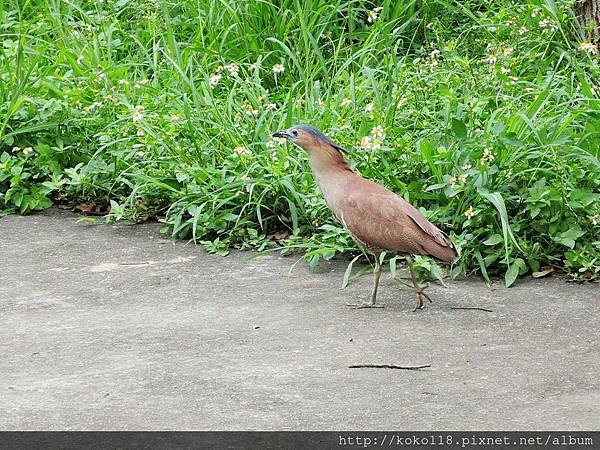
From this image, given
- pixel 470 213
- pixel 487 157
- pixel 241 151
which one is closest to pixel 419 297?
pixel 470 213

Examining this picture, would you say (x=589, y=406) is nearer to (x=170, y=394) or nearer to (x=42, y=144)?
(x=170, y=394)

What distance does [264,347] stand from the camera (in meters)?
4.89

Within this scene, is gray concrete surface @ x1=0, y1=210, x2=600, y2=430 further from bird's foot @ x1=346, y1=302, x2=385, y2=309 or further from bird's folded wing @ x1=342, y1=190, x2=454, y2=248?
bird's folded wing @ x1=342, y1=190, x2=454, y2=248

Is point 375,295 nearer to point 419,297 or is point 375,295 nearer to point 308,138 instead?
point 419,297

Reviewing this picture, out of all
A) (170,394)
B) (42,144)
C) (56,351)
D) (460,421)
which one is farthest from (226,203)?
(460,421)

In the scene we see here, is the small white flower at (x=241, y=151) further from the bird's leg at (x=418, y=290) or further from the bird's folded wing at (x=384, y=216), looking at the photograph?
the bird's leg at (x=418, y=290)

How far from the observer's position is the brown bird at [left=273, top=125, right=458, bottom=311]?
17.5ft

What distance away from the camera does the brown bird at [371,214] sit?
5.32 meters

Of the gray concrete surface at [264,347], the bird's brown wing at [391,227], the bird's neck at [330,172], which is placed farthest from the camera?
the bird's neck at [330,172]

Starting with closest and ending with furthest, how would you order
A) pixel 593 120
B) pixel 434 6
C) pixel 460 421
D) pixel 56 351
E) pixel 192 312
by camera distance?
pixel 460 421 → pixel 56 351 → pixel 192 312 → pixel 593 120 → pixel 434 6

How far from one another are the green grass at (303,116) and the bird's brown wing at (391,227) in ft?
1.42

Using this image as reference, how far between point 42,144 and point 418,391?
11.9ft

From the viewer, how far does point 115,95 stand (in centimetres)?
727

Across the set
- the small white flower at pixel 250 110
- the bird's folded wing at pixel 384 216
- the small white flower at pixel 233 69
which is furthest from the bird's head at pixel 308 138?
the small white flower at pixel 233 69
